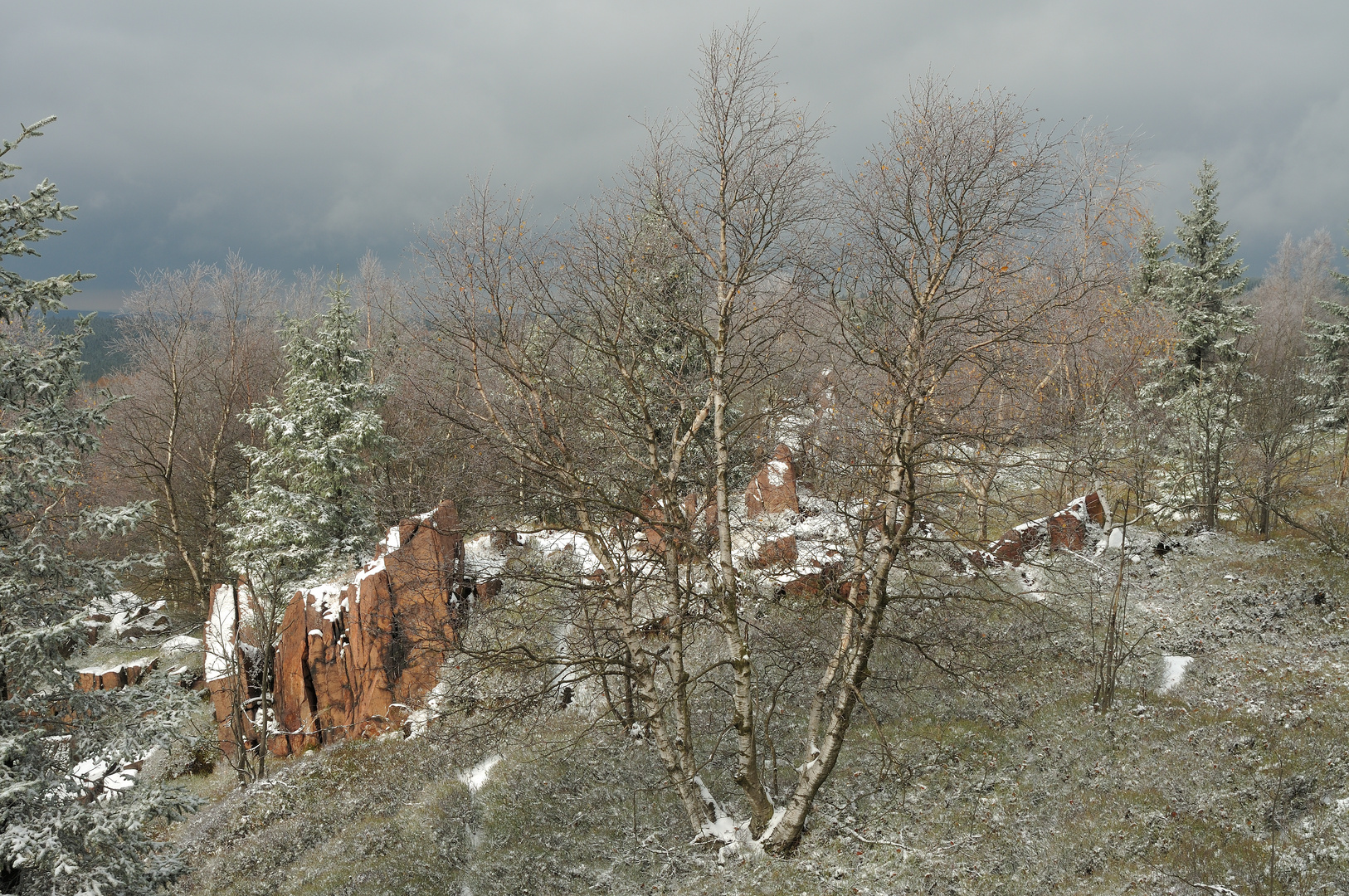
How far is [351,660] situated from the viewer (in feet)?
55.1

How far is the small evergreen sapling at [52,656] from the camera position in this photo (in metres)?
7.54

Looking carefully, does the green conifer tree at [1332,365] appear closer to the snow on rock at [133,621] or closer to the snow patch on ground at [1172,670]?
the snow patch on ground at [1172,670]

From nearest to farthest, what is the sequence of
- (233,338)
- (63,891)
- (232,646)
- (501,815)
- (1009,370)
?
→ (63,891)
(1009,370)
(501,815)
(232,646)
(233,338)

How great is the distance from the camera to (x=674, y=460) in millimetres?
9797

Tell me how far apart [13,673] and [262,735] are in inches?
329

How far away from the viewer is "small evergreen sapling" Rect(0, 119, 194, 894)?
7.54m

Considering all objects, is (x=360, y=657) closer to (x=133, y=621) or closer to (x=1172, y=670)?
(x=133, y=621)

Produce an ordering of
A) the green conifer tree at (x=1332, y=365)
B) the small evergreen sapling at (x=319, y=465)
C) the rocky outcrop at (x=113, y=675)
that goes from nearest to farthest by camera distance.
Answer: the small evergreen sapling at (x=319, y=465)
the rocky outcrop at (x=113, y=675)
the green conifer tree at (x=1332, y=365)

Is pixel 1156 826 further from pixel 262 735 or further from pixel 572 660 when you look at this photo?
pixel 262 735

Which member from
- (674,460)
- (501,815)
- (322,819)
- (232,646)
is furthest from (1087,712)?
(232,646)

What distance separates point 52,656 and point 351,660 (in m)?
9.20

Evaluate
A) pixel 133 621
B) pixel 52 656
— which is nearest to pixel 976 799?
pixel 52 656

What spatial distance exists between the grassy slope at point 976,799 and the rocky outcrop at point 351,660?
37.1 inches

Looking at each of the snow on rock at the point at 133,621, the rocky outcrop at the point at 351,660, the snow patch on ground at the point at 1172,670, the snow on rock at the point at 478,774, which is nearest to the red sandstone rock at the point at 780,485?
the rocky outcrop at the point at 351,660
